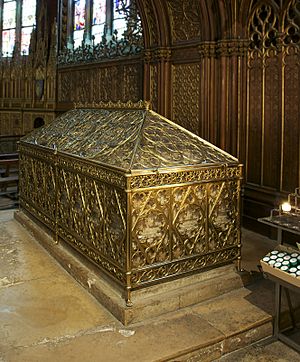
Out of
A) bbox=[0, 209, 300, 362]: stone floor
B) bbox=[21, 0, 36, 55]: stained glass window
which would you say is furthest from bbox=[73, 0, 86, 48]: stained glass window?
bbox=[0, 209, 300, 362]: stone floor

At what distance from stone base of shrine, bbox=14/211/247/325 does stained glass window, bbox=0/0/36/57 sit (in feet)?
29.1

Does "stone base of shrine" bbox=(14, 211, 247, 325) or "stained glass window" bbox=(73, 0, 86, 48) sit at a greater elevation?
"stained glass window" bbox=(73, 0, 86, 48)

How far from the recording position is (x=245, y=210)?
5148 mm

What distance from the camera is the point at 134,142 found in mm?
3221

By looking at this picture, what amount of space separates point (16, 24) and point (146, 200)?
991 cm

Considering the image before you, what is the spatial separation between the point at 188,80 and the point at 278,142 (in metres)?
1.61

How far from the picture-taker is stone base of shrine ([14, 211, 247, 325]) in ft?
9.48

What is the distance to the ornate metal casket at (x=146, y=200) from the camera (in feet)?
9.53

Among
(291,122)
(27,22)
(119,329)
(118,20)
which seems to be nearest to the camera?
(119,329)


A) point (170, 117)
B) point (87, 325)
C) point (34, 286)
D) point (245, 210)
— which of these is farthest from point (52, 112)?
point (87, 325)

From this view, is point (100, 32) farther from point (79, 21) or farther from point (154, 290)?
point (154, 290)

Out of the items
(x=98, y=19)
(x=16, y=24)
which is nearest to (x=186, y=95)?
(x=98, y=19)

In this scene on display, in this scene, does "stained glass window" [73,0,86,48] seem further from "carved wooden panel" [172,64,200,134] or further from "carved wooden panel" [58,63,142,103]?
"carved wooden panel" [172,64,200,134]

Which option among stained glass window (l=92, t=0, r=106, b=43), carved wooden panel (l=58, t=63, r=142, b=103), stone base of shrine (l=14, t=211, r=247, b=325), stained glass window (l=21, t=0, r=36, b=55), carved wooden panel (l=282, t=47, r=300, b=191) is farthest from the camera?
stained glass window (l=21, t=0, r=36, b=55)
